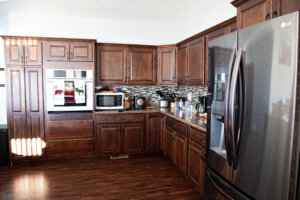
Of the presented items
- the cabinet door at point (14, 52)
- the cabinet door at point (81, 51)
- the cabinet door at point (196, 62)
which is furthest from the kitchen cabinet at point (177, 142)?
the cabinet door at point (14, 52)

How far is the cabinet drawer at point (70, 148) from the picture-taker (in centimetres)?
344

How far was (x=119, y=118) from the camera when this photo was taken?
3621mm

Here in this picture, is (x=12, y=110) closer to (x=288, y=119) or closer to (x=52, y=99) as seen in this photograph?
(x=52, y=99)

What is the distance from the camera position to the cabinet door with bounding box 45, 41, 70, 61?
11.0 feet

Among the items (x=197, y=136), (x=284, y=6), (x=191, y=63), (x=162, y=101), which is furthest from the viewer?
(x=162, y=101)

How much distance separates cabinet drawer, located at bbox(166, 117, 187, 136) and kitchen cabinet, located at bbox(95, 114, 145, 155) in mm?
589

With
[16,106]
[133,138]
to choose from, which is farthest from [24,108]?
[133,138]

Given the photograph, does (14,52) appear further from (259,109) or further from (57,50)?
(259,109)

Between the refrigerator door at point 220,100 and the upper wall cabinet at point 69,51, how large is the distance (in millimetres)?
2445

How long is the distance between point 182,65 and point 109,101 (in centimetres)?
151

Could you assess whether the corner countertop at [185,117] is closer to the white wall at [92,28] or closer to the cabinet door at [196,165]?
the cabinet door at [196,165]

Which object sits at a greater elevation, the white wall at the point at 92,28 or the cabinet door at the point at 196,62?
the white wall at the point at 92,28

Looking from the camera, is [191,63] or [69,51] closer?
[191,63]

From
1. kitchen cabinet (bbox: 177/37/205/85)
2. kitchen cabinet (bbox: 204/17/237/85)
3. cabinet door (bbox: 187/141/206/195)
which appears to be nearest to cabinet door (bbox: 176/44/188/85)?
kitchen cabinet (bbox: 177/37/205/85)
